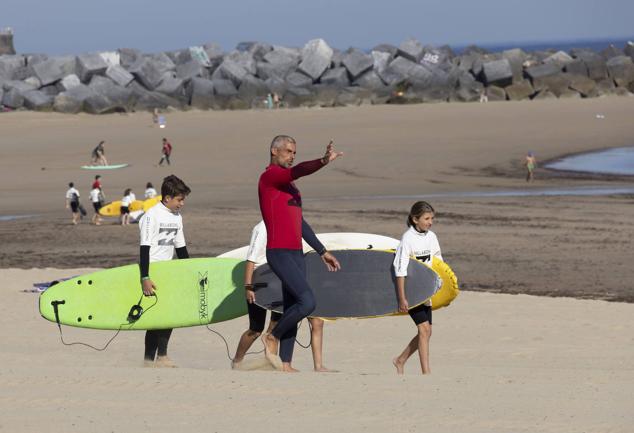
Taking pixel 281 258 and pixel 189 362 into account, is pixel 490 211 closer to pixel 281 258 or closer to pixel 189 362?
pixel 189 362

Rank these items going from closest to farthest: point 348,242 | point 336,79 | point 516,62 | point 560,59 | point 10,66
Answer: point 348,242, point 336,79, point 10,66, point 516,62, point 560,59

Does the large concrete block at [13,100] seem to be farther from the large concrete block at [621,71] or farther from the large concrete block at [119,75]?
the large concrete block at [621,71]

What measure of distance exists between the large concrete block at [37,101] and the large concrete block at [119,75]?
3.88m

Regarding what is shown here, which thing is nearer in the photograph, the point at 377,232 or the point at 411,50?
the point at 377,232

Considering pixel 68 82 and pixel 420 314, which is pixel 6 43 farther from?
pixel 420 314

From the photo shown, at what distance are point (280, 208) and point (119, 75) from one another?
47.4 m

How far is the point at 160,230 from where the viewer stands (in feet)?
27.5

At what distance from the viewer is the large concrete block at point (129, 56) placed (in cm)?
6070

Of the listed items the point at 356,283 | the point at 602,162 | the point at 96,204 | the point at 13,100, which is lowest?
the point at 13,100

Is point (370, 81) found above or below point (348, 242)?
below

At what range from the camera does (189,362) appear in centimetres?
969

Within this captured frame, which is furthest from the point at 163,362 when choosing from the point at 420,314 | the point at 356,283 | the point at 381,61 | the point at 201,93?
the point at 381,61

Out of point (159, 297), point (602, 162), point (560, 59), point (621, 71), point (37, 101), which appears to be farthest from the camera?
point (560, 59)

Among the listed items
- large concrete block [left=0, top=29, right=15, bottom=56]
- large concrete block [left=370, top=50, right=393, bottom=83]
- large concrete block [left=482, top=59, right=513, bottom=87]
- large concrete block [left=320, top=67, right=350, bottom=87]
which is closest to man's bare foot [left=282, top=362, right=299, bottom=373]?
large concrete block [left=320, top=67, right=350, bottom=87]
